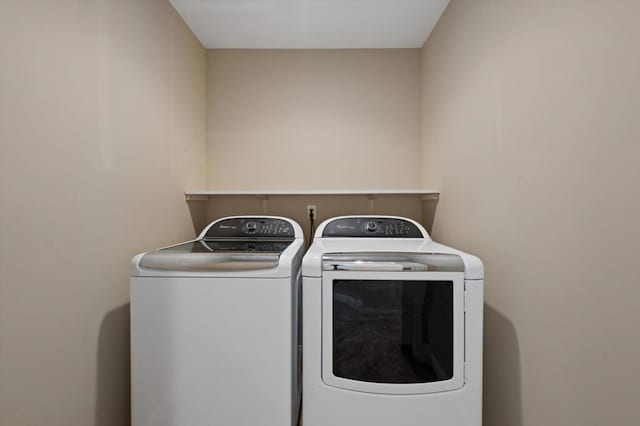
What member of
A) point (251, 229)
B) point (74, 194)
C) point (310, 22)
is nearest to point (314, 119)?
point (310, 22)

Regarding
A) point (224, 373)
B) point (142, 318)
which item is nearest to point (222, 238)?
point (142, 318)

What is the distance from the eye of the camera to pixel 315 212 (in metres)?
2.32

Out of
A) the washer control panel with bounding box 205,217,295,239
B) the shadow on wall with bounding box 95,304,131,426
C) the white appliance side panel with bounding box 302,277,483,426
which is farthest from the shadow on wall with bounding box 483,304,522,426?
the shadow on wall with bounding box 95,304,131,426

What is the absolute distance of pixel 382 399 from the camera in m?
1.15

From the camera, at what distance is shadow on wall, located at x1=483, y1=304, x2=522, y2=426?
3.90 ft

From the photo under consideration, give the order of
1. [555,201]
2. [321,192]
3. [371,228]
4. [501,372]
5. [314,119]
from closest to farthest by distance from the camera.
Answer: [555,201] → [501,372] → [371,228] → [321,192] → [314,119]

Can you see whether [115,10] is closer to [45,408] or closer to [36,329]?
[36,329]

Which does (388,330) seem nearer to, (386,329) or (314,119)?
(386,329)

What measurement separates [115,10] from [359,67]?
5.15ft

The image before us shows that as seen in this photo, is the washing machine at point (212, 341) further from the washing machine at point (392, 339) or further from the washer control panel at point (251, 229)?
the washer control panel at point (251, 229)

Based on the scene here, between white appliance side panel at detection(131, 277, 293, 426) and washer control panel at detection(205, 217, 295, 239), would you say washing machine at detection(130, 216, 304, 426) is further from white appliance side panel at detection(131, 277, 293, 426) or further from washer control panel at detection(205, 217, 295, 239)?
washer control panel at detection(205, 217, 295, 239)

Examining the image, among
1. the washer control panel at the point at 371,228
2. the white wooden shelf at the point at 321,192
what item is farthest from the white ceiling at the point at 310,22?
the washer control panel at the point at 371,228

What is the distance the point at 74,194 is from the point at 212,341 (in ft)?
2.47

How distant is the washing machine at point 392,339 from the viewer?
1132mm
